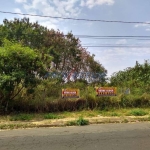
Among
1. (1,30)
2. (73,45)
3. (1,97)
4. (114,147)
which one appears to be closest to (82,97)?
(1,97)

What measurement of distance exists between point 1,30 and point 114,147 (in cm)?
1661

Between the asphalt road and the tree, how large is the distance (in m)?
2.57

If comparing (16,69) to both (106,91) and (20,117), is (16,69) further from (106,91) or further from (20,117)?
(106,91)

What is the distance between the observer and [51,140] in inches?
231

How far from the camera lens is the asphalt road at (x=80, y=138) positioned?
5222 millimetres

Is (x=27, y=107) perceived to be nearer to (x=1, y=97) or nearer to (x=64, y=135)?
(x=1, y=97)

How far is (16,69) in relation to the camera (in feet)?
30.1

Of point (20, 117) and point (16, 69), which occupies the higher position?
point (16, 69)

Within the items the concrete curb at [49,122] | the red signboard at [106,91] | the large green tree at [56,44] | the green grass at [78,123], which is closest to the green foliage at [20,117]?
the concrete curb at [49,122]

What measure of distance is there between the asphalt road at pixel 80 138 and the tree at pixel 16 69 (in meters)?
2.57

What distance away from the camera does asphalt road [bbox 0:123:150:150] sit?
522 cm

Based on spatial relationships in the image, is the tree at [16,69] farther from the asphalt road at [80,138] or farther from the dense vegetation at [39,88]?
the asphalt road at [80,138]

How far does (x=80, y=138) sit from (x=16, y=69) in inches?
184

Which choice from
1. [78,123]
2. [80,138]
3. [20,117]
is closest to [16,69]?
[20,117]
